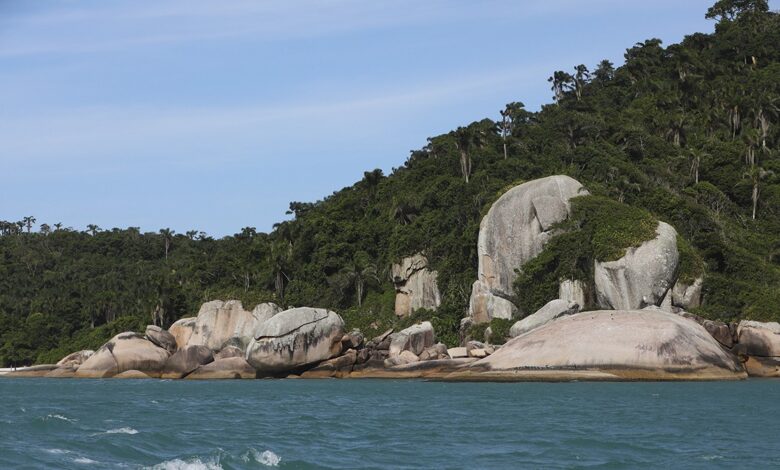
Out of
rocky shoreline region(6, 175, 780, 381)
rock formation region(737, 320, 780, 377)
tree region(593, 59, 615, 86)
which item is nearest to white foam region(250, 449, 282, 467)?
rocky shoreline region(6, 175, 780, 381)

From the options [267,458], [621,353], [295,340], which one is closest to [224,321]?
[295,340]

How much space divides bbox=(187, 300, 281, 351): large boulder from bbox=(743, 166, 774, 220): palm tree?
35.8 meters

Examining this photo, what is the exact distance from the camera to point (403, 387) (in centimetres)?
4344

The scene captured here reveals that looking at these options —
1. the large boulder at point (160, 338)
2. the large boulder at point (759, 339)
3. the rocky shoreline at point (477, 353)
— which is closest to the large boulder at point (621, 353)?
the rocky shoreline at point (477, 353)

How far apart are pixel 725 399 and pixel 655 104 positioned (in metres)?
57.9

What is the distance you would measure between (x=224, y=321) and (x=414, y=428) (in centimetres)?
4826

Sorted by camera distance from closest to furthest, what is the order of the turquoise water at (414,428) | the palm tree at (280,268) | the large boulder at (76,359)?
the turquoise water at (414,428) < the large boulder at (76,359) < the palm tree at (280,268)

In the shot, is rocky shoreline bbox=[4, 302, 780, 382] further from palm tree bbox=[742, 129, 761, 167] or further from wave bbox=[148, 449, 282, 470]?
palm tree bbox=[742, 129, 761, 167]

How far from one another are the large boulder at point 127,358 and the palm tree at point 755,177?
141 ft

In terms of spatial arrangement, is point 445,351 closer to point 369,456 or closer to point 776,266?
point 776,266

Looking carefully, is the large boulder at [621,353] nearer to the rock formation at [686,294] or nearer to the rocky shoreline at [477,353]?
the rocky shoreline at [477,353]

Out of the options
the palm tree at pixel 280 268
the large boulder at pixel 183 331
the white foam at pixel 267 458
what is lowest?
the white foam at pixel 267 458

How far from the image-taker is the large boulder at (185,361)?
202ft

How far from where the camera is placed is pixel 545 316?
50750 mm
